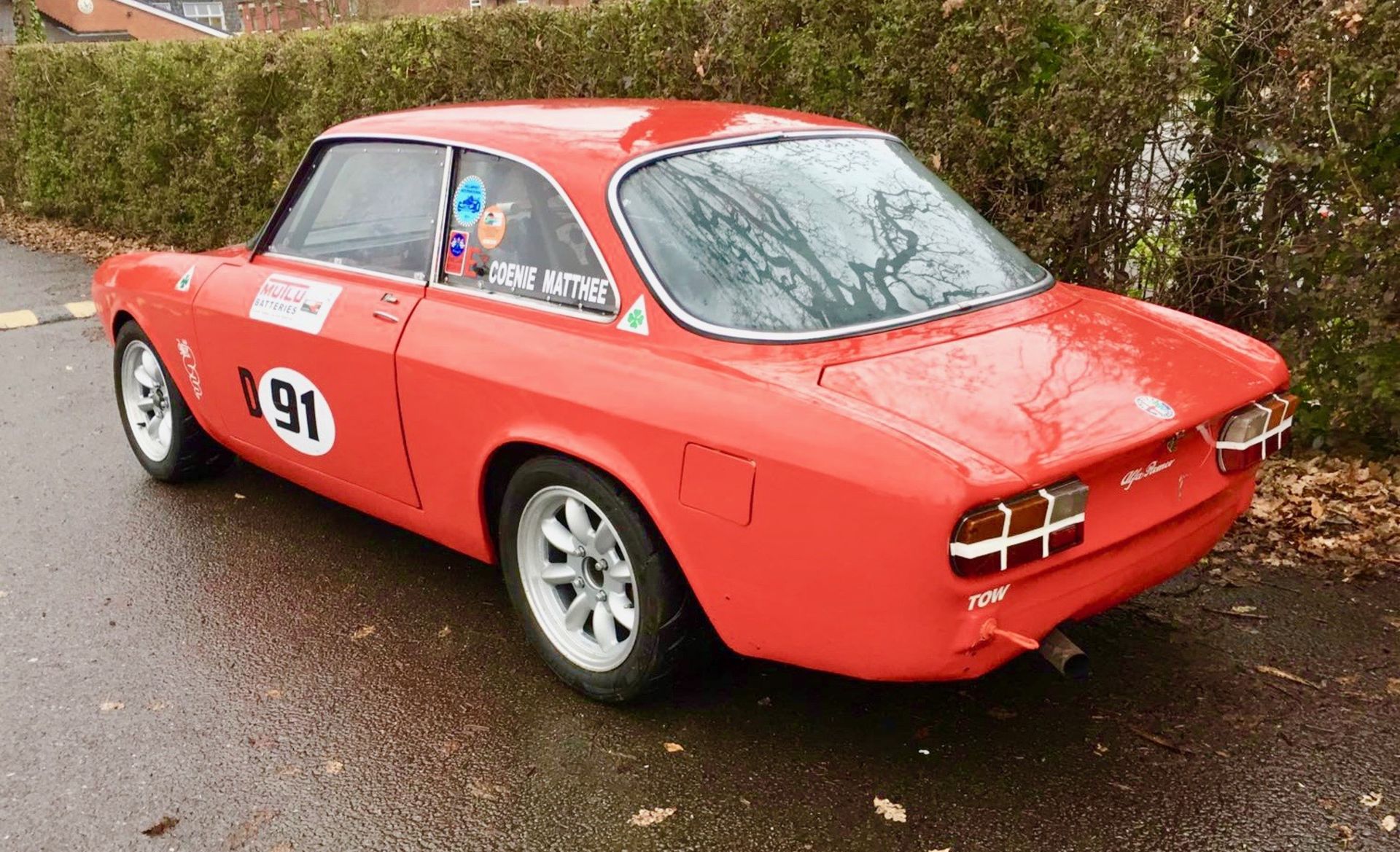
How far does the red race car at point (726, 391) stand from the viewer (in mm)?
2574

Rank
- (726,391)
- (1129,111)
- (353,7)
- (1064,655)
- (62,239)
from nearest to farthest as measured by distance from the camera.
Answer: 1. (1064,655)
2. (726,391)
3. (1129,111)
4. (62,239)
5. (353,7)

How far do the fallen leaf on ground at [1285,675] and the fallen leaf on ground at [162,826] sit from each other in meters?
2.99

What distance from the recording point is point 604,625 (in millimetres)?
3328

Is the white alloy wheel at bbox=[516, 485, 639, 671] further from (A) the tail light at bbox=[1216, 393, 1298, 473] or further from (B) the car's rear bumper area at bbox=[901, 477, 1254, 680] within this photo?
(A) the tail light at bbox=[1216, 393, 1298, 473]

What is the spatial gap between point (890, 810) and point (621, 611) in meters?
0.91

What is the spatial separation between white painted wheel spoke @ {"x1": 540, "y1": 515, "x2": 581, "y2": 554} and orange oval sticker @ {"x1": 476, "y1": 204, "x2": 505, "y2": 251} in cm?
86

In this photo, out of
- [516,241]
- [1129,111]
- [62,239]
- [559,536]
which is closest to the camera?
[559,536]

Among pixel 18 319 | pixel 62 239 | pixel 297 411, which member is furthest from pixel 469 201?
pixel 62 239

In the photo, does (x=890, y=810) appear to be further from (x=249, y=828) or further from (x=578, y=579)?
(x=249, y=828)

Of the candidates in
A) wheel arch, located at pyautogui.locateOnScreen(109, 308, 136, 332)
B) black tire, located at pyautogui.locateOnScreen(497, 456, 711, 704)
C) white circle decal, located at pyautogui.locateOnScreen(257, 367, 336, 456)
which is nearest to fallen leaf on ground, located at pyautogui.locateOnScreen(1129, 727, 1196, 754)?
black tire, located at pyautogui.locateOnScreen(497, 456, 711, 704)

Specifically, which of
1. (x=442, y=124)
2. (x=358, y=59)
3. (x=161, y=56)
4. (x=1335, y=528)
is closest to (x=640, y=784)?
(x=442, y=124)

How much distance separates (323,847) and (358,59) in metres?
7.79

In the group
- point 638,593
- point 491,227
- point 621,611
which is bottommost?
point 621,611

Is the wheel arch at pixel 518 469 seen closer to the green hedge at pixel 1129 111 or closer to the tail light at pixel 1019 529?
the tail light at pixel 1019 529
